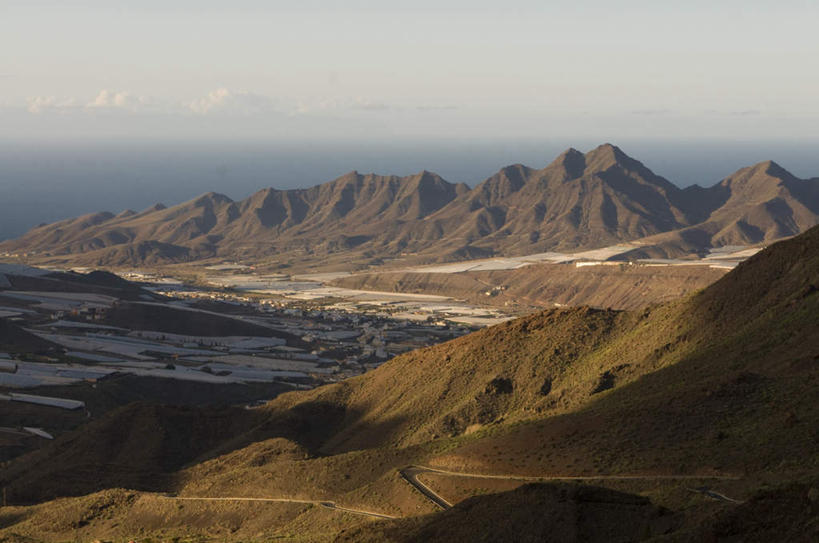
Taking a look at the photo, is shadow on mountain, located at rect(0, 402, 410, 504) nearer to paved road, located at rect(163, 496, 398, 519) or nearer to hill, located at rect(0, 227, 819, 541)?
hill, located at rect(0, 227, 819, 541)

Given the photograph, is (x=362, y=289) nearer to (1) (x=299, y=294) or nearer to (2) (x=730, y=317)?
(1) (x=299, y=294)

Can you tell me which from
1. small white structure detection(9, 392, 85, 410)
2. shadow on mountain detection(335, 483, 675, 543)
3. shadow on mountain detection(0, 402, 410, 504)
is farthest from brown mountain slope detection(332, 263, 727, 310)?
shadow on mountain detection(335, 483, 675, 543)

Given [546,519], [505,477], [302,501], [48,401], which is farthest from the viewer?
[48,401]

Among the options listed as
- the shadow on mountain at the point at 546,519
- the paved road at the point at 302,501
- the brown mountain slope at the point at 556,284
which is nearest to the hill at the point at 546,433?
the shadow on mountain at the point at 546,519

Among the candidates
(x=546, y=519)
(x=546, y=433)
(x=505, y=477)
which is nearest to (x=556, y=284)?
(x=546, y=433)

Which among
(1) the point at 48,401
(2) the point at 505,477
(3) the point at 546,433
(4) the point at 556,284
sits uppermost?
(3) the point at 546,433

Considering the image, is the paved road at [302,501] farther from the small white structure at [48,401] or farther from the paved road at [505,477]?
the small white structure at [48,401]

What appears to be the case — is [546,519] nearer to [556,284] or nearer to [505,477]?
[505,477]

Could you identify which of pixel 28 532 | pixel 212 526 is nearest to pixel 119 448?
pixel 28 532
